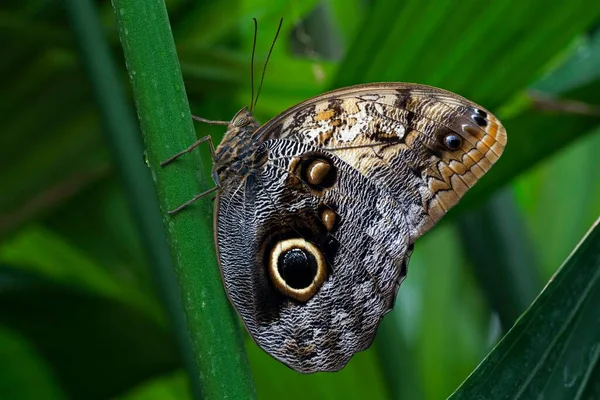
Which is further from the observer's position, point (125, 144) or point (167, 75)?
point (125, 144)

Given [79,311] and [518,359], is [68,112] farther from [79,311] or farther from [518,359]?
[518,359]

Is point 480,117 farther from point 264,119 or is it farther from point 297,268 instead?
point 264,119

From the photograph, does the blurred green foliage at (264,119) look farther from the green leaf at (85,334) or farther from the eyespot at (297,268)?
the eyespot at (297,268)

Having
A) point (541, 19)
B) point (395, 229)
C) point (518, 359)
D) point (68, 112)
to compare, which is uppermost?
point (68, 112)

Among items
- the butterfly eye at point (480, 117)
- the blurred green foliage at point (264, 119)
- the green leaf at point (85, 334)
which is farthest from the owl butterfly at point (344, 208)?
the green leaf at point (85, 334)

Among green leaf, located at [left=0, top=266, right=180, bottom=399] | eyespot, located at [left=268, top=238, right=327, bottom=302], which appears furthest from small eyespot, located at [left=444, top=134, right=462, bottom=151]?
green leaf, located at [left=0, top=266, right=180, bottom=399]

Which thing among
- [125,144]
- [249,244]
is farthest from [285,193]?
[125,144]

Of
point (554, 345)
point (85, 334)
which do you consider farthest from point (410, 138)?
point (85, 334)
